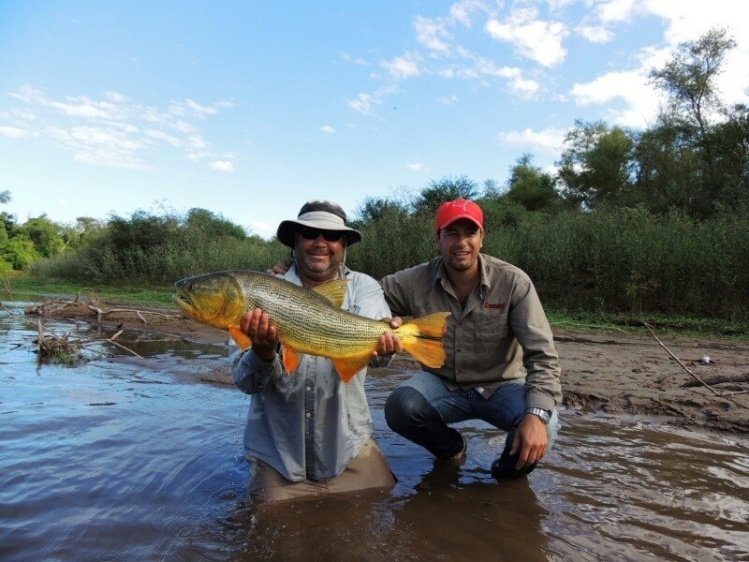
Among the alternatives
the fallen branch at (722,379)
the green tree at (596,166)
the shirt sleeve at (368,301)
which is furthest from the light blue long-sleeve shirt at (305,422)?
the green tree at (596,166)

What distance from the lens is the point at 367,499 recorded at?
3389mm

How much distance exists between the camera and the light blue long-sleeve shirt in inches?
130

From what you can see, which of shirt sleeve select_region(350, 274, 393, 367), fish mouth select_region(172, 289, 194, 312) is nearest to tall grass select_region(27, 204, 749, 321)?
shirt sleeve select_region(350, 274, 393, 367)

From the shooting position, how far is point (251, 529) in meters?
3.03

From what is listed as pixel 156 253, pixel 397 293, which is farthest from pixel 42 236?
pixel 397 293

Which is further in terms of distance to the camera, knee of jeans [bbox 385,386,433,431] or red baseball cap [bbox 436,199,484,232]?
knee of jeans [bbox 385,386,433,431]

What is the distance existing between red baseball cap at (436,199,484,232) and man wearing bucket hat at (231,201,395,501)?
2.51 feet

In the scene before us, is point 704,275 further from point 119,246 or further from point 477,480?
point 119,246

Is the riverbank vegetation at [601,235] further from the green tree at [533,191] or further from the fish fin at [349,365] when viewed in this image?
the fish fin at [349,365]

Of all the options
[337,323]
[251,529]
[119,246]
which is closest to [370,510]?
[251,529]

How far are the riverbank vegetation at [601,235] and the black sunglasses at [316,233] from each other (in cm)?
1020

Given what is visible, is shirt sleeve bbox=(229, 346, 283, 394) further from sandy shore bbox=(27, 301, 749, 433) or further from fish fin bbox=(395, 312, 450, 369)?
sandy shore bbox=(27, 301, 749, 433)

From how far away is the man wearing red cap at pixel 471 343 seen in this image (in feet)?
12.4

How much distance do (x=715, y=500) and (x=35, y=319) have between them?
48.7 feet
